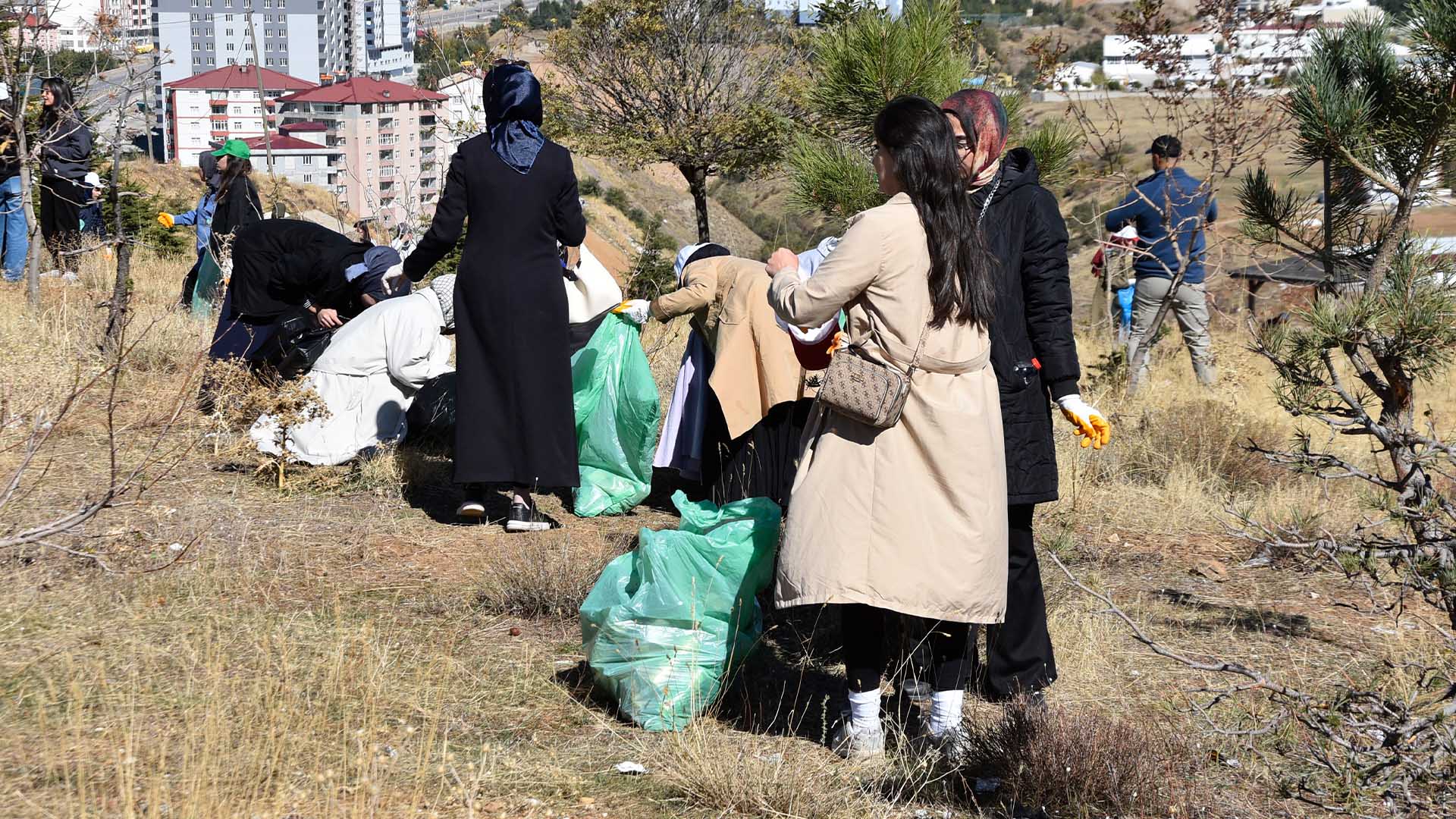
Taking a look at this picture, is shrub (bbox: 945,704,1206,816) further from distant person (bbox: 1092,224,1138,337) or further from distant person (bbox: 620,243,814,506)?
distant person (bbox: 1092,224,1138,337)

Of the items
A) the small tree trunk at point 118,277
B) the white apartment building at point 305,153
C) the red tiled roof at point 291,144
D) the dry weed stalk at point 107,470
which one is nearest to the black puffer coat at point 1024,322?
the dry weed stalk at point 107,470

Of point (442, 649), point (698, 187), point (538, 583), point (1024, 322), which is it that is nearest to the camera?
point (1024, 322)

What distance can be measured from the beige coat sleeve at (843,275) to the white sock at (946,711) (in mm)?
1002

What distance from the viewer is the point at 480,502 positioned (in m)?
5.39

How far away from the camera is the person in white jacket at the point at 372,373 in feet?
19.4

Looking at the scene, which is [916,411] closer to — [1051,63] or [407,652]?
[407,652]

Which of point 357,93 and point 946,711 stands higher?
point 357,93

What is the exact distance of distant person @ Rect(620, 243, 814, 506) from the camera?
17.2ft

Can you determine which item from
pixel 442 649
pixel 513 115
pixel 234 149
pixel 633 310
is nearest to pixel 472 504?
pixel 633 310

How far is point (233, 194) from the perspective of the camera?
8398mm

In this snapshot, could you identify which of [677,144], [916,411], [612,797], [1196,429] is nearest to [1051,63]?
[1196,429]

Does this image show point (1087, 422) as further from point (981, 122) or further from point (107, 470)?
point (107, 470)

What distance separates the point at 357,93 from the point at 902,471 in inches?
1715

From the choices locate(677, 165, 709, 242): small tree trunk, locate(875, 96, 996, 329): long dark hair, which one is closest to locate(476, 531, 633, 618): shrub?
locate(875, 96, 996, 329): long dark hair
